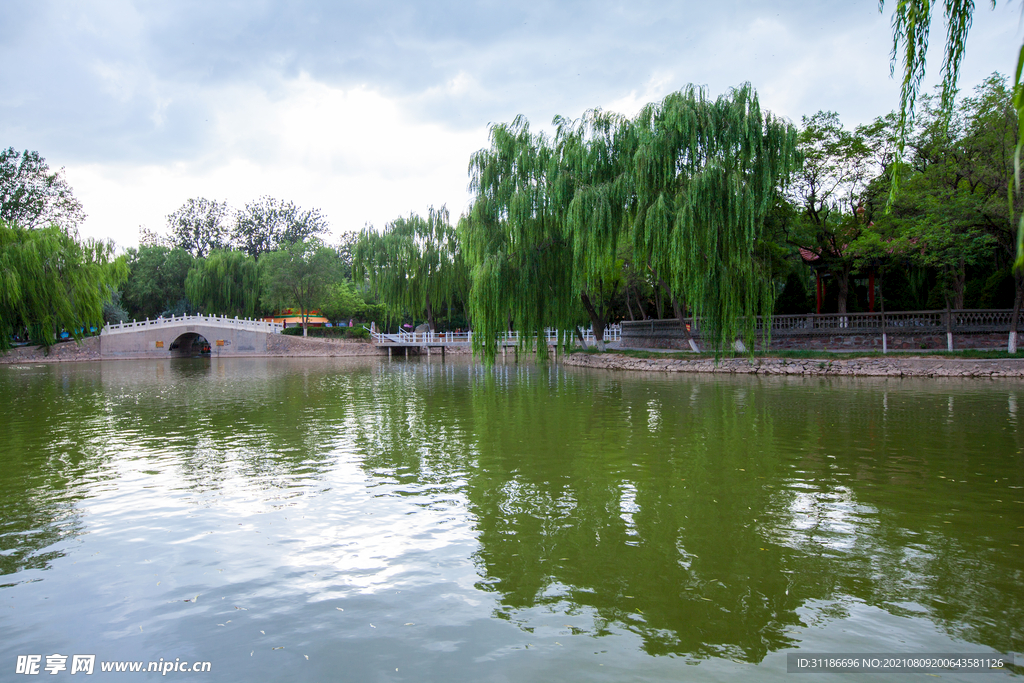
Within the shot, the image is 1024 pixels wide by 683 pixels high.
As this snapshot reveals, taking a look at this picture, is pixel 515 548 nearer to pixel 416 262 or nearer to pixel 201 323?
pixel 416 262

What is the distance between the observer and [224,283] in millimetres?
47062

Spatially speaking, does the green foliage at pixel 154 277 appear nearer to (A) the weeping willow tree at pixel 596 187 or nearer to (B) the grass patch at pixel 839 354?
(B) the grass patch at pixel 839 354

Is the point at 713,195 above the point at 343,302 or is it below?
above

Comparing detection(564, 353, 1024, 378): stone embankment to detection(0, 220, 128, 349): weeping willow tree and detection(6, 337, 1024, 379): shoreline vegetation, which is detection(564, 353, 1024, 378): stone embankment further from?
detection(0, 220, 128, 349): weeping willow tree

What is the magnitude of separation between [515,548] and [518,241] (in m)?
12.1

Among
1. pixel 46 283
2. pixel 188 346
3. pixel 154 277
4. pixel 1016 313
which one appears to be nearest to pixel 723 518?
pixel 1016 313

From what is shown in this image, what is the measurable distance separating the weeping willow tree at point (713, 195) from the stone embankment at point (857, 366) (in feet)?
13.1

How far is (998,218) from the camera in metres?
17.7

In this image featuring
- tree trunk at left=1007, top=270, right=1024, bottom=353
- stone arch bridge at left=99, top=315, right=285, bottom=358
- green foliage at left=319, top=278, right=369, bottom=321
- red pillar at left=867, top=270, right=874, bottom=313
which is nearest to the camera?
tree trunk at left=1007, top=270, right=1024, bottom=353

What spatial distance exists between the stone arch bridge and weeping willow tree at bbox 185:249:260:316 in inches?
152

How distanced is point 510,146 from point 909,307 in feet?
58.9

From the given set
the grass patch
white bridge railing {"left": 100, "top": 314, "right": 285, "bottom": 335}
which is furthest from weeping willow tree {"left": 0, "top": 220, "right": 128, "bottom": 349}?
the grass patch

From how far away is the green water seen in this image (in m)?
3.41

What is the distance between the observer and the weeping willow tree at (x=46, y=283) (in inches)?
874
